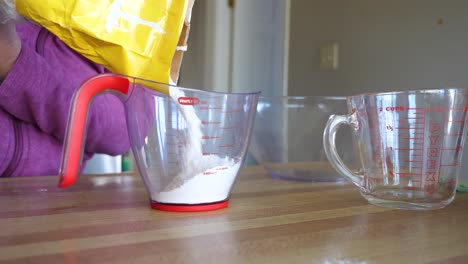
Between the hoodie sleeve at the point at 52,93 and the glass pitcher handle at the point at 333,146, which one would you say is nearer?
the glass pitcher handle at the point at 333,146

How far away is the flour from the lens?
19.7 inches

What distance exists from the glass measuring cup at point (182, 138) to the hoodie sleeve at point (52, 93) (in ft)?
0.95

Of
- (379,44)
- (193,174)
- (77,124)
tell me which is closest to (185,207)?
(193,174)

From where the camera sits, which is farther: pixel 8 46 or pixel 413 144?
pixel 8 46

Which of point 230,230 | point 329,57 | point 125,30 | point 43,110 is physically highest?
point 329,57

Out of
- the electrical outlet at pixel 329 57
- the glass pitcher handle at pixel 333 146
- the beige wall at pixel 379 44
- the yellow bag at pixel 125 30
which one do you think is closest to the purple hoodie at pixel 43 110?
the yellow bag at pixel 125 30

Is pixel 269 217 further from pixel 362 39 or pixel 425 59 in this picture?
pixel 362 39

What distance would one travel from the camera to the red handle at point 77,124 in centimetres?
44

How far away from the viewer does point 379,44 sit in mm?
1712

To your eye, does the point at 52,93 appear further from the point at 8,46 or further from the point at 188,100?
the point at 188,100

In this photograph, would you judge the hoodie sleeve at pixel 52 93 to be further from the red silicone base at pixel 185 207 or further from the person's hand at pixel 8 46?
the red silicone base at pixel 185 207

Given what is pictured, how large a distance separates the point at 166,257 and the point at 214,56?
2.27 m

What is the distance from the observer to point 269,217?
48 centimetres

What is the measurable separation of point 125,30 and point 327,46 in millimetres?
1475
